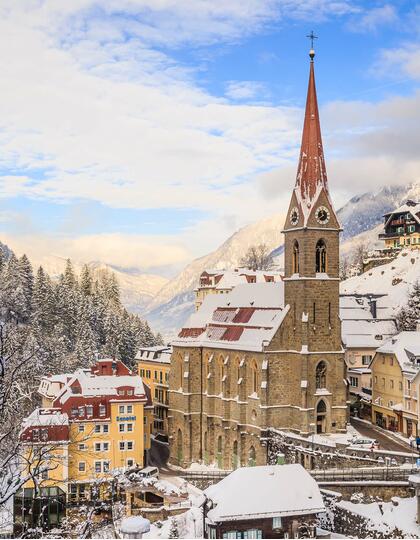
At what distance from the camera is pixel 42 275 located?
339 feet

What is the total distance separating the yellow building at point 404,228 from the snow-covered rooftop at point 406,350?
54892 mm

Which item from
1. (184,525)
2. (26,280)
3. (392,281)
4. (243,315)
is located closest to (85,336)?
(26,280)

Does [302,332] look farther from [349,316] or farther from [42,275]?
[42,275]

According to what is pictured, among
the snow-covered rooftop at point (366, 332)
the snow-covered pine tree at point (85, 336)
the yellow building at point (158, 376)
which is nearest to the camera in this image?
the snow-covered rooftop at point (366, 332)

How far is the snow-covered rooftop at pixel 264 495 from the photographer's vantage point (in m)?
35.7

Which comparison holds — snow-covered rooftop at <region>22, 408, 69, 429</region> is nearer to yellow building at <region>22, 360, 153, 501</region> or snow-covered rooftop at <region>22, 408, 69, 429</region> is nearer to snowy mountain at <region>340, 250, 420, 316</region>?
yellow building at <region>22, 360, 153, 501</region>

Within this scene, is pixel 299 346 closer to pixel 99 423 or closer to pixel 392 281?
pixel 99 423

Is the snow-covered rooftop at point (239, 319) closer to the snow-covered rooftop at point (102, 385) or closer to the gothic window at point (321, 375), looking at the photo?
the gothic window at point (321, 375)

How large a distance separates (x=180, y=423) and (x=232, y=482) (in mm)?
27247

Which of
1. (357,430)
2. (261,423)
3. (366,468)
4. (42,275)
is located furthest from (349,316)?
(42,275)

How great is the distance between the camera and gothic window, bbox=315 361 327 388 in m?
55.0

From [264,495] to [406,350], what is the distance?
82.5ft

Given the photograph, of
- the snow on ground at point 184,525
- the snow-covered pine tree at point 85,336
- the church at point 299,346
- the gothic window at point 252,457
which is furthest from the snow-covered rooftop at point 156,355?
the snow on ground at point 184,525

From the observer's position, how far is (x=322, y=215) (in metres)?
55.3
